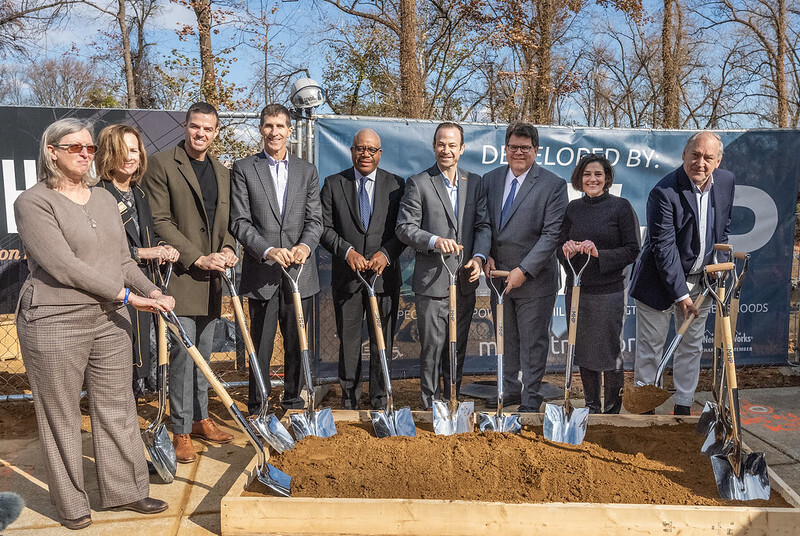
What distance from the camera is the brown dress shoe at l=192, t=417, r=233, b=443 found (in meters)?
4.26

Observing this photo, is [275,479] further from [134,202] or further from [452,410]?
[134,202]

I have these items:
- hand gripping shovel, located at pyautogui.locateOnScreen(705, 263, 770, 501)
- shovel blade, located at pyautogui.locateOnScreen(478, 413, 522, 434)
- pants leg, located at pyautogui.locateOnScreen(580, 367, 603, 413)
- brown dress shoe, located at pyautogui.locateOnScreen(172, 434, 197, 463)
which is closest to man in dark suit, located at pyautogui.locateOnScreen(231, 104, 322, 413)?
brown dress shoe, located at pyautogui.locateOnScreen(172, 434, 197, 463)

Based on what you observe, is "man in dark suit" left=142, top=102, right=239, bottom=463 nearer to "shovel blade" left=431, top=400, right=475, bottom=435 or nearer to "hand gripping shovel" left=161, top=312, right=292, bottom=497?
"hand gripping shovel" left=161, top=312, right=292, bottom=497

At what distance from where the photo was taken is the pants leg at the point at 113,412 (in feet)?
10.3

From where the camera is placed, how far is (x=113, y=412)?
3188 millimetres

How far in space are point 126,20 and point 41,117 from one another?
19375 millimetres

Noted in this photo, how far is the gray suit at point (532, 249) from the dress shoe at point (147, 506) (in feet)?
8.48

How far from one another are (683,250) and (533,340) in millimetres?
1228

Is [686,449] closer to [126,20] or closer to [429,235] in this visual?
[429,235]

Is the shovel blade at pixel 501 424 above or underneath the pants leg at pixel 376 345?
underneath

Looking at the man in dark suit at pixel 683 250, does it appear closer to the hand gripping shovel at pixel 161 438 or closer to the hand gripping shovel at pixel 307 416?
the hand gripping shovel at pixel 307 416

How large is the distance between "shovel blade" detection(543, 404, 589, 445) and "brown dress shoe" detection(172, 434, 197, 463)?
226cm

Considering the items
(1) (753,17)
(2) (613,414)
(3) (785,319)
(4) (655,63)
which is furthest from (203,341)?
(4) (655,63)

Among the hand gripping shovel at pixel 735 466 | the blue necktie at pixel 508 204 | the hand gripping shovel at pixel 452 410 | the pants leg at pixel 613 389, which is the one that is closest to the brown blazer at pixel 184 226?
the hand gripping shovel at pixel 452 410
